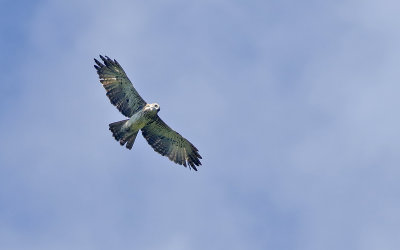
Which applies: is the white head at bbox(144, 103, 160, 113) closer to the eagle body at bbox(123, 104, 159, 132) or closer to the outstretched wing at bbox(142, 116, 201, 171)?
the eagle body at bbox(123, 104, 159, 132)

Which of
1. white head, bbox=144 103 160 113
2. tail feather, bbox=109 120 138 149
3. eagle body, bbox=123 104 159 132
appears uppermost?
white head, bbox=144 103 160 113

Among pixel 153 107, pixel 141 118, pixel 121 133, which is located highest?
pixel 153 107

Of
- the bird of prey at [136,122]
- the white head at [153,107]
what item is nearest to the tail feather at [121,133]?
the bird of prey at [136,122]

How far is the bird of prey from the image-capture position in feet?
114

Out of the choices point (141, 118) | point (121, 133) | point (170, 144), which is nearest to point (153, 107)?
point (141, 118)

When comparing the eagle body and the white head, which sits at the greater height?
the white head

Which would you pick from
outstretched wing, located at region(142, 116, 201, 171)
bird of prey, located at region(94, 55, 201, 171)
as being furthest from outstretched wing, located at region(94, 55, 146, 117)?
outstretched wing, located at region(142, 116, 201, 171)

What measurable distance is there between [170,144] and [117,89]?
9.92 ft

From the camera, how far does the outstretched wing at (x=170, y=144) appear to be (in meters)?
35.9

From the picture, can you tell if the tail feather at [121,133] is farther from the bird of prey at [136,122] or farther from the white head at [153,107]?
the white head at [153,107]

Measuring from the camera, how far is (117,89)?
116 ft

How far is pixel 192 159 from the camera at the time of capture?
3681cm

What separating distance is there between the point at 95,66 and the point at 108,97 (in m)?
1.28

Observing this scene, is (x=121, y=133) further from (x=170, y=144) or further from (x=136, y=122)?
(x=170, y=144)
